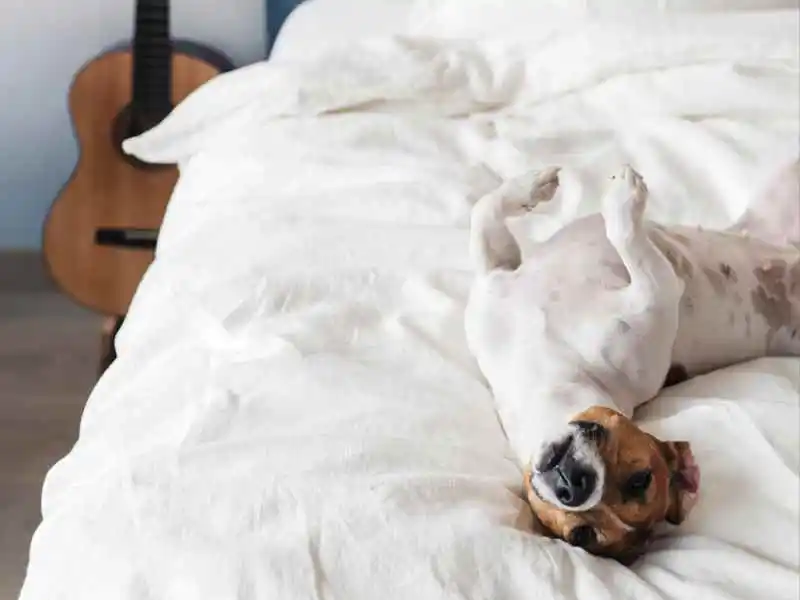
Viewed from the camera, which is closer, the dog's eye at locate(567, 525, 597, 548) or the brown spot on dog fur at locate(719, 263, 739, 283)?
the dog's eye at locate(567, 525, 597, 548)

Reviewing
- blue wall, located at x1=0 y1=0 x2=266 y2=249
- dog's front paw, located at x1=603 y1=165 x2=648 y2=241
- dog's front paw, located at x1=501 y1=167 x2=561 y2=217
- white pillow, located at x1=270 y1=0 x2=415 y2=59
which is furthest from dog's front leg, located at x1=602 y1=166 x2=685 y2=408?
blue wall, located at x1=0 y1=0 x2=266 y2=249

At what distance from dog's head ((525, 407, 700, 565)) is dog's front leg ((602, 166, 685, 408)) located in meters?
0.19

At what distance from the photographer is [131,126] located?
1.86 m

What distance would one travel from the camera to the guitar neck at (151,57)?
184 centimetres

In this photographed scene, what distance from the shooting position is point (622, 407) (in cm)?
89

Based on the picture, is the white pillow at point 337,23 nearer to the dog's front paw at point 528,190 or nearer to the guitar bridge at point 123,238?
the guitar bridge at point 123,238

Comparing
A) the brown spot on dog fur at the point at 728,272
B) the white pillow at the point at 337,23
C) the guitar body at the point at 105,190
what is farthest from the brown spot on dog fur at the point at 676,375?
the guitar body at the point at 105,190

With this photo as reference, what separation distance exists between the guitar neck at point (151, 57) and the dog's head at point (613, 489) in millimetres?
1312

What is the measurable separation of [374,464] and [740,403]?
294 mm

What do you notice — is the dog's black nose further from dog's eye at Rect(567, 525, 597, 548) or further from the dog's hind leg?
the dog's hind leg

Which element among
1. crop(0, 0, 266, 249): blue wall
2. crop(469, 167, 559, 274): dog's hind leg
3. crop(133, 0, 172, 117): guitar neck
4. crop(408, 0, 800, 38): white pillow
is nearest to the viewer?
crop(469, 167, 559, 274): dog's hind leg

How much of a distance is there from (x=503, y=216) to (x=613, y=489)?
37 cm

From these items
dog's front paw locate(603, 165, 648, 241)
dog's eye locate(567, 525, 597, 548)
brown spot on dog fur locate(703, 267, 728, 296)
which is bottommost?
dog's eye locate(567, 525, 597, 548)

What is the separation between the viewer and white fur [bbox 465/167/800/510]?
2.96ft
